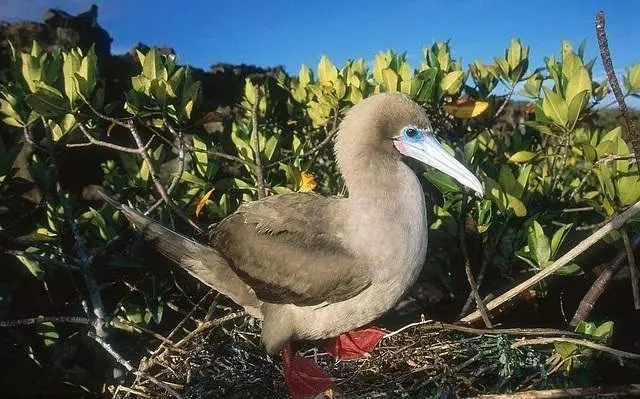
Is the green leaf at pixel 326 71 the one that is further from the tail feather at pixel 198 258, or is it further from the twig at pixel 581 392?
the twig at pixel 581 392

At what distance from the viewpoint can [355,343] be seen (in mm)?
2955

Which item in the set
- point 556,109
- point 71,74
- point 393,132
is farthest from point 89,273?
point 556,109

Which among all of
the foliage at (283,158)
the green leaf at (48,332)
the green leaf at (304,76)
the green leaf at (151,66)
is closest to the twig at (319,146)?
the foliage at (283,158)

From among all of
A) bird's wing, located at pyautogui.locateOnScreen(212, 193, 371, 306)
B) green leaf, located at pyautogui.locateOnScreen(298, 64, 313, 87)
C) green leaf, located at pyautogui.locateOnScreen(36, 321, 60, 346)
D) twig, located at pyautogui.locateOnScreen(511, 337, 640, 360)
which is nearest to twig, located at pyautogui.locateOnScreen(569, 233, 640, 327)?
twig, located at pyautogui.locateOnScreen(511, 337, 640, 360)

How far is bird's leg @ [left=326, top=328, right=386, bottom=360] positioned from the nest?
0.04 meters

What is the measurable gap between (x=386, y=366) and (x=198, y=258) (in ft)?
3.61

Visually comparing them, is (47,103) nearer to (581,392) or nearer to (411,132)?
(411,132)

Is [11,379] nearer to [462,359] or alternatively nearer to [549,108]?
[462,359]

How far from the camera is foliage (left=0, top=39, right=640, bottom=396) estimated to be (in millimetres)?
2885

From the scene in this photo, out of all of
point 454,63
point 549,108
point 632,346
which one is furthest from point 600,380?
point 454,63

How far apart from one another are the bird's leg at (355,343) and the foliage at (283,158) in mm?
612

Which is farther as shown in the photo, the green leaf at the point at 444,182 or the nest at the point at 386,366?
the green leaf at the point at 444,182

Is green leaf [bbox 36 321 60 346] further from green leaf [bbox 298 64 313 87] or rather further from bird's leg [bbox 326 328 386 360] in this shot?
green leaf [bbox 298 64 313 87]

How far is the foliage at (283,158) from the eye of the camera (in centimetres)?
288
